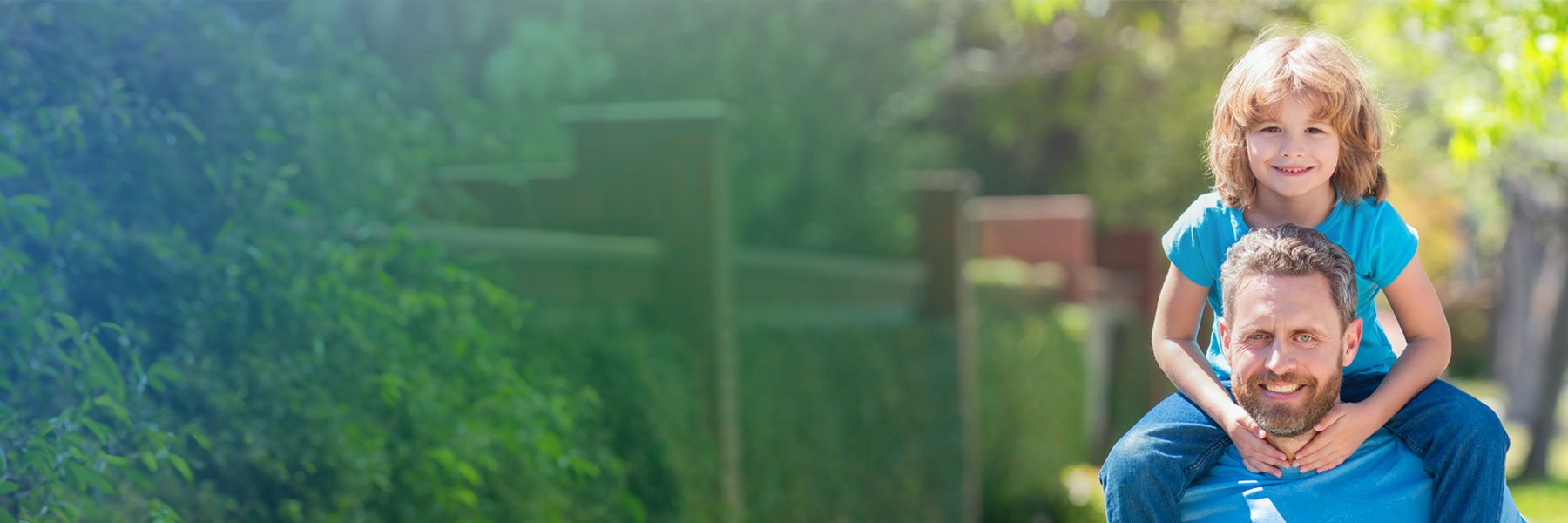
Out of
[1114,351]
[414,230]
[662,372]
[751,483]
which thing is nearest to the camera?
[414,230]

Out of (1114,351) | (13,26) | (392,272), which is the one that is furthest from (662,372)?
(1114,351)

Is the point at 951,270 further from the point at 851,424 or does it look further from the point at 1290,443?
the point at 1290,443

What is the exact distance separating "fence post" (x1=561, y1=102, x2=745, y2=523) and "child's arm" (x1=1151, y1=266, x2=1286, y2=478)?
3413 mm

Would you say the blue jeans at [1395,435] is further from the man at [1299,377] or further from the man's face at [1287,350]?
the man's face at [1287,350]

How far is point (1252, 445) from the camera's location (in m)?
2.25

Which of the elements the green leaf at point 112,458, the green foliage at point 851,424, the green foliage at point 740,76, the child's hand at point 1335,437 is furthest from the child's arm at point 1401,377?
the green foliage at point 740,76

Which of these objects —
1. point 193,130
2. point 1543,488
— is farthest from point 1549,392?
point 193,130

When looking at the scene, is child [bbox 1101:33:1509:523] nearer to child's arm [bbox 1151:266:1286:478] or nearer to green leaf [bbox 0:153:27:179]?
child's arm [bbox 1151:266:1286:478]

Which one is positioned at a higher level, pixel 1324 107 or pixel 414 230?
pixel 1324 107

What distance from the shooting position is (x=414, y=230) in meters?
4.11

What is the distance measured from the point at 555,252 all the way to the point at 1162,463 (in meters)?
3.15

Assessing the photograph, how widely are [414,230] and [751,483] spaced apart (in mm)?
2892

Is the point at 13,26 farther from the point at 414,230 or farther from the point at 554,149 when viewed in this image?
the point at 554,149

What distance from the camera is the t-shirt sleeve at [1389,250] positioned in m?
2.28
